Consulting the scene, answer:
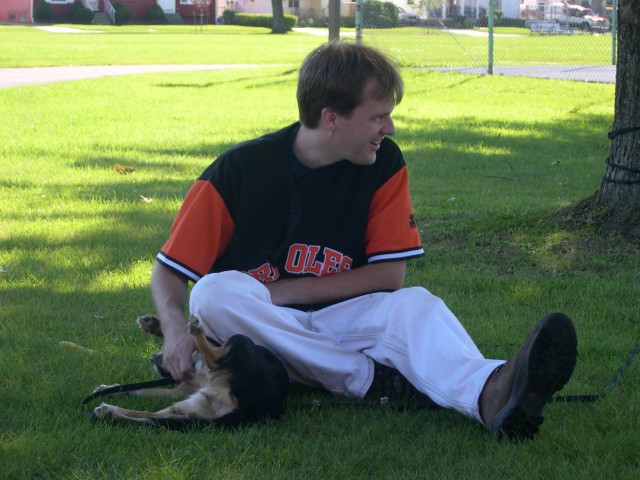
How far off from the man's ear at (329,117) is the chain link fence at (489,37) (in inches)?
528

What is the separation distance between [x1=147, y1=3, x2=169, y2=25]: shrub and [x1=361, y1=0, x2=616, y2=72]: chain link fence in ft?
117

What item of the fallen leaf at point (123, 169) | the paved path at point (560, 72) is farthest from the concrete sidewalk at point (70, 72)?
the fallen leaf at point (123, 169)

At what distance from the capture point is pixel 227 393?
10.1ft

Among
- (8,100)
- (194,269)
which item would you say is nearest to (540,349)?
(194,269)

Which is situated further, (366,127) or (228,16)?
(228,16)

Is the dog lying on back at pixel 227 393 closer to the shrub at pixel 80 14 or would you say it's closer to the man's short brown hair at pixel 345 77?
the man's short brown hair at pixel 345 77

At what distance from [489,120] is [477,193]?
174 inches

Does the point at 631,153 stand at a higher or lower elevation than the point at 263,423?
higher

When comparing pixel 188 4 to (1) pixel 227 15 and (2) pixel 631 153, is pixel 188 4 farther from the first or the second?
(2) pixel 631 153

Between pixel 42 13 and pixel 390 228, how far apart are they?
5581 cm

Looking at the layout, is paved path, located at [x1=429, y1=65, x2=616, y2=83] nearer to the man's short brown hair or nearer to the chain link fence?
the chain link fence

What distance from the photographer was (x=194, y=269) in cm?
330

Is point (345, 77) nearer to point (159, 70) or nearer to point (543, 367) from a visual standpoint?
point (543, 367)

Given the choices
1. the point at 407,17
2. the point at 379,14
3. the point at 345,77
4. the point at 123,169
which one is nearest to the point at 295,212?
the point at 345,77
